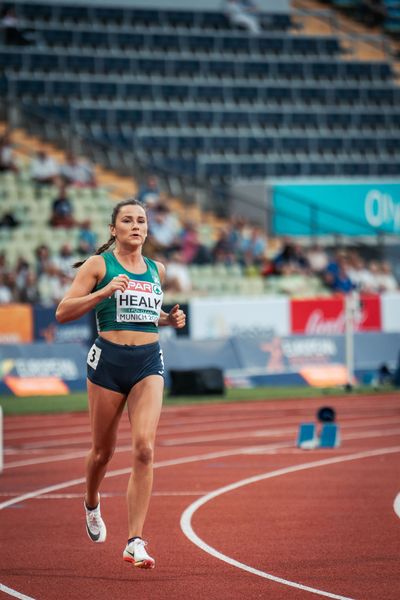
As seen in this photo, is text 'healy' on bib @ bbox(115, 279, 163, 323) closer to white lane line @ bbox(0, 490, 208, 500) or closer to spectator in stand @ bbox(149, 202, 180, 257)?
white lane line @ bbox(0, 490, 208, 500)

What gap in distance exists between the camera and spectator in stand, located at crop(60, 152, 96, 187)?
28.1 metres

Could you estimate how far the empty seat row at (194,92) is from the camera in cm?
3288

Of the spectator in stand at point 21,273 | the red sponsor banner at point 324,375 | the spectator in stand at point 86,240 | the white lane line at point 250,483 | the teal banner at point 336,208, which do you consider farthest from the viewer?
the teal banner at point 336,208

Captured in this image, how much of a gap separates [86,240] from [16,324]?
363cm

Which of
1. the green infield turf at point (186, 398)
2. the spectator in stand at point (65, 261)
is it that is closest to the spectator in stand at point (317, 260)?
the green infield turf at point (186, 398)

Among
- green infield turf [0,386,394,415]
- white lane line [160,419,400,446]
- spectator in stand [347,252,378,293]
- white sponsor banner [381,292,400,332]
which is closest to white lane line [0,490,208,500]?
white lane line [160,419,400,446]

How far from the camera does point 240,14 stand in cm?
3809

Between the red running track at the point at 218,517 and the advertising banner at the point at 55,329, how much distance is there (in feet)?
19.8

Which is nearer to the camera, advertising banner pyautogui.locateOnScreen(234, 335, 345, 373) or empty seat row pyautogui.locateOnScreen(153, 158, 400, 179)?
advertising banner pyautogui.locateOnScreen(234, 335, 345, 373)

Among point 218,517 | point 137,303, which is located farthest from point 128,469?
point 137,303

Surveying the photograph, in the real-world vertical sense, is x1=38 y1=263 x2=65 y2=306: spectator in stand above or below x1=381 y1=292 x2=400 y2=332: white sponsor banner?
above

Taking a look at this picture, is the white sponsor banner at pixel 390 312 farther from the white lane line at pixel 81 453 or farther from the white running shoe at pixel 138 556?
the white running shoe at pixel 138 556

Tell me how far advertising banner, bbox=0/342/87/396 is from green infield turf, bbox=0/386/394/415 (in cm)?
32

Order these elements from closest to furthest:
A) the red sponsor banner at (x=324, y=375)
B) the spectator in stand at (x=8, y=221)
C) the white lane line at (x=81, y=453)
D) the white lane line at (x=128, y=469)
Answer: the white lane line at (x=128, y=469)
the white lane line at (x=81, y=453)
the red sponsor banner at (x=324, y=375)
the spectator in stand at (x=8, y=221)
